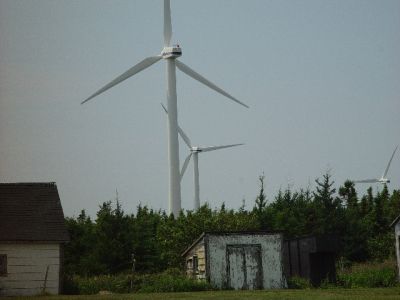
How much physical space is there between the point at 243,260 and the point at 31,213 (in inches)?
388

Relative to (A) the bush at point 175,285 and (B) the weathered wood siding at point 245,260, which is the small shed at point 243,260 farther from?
(A) the bush at point 175,285

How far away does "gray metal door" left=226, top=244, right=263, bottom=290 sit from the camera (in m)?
36.2

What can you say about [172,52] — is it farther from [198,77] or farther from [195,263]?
[195,263]

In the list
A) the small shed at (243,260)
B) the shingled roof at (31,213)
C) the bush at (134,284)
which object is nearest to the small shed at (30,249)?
the shingled roof at (31,213)

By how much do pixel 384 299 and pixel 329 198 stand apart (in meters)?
29.5

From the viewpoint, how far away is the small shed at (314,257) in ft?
113

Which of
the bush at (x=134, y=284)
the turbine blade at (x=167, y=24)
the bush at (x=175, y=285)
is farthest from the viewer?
the turbine blade at (x=167, y=24)

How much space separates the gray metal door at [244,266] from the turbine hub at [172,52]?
22.6m

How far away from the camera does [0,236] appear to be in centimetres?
3541

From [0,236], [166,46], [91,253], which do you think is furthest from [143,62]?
[0,236]

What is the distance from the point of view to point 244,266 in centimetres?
3647

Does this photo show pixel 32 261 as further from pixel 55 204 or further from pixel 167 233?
pixel 167 233

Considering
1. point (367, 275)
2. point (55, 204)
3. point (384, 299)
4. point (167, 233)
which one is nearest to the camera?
point (384, 299)

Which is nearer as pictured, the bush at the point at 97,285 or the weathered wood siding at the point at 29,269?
the weathered wood siding at the point at 29,269
